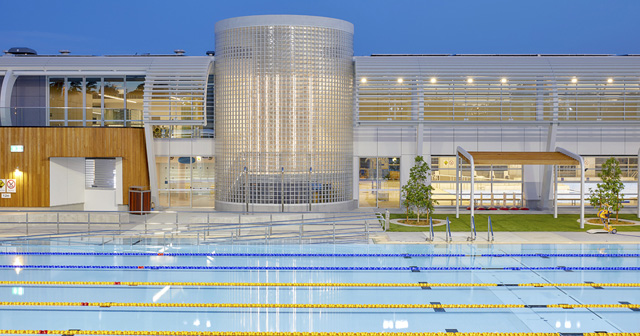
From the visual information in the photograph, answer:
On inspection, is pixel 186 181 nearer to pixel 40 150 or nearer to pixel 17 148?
pixel 40 150

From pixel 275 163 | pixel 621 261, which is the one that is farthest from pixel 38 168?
pixel 621 261

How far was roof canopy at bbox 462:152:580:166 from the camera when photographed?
75.2 ft

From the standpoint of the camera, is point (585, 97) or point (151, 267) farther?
point (585, 97)

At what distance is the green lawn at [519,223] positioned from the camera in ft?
71.3

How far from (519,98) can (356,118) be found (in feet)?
23.3

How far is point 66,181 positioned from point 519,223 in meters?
19.1

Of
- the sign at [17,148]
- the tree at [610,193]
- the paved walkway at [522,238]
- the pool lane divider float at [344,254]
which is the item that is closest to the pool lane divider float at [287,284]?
the pool lane divider float at [344,254]

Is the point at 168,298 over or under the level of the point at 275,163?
under

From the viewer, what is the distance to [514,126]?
27.2m

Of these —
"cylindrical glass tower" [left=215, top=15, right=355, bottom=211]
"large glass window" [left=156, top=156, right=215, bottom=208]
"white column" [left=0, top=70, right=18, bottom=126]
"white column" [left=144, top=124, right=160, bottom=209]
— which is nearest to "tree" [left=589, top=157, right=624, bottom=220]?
"cylindrical glass tower" [left=215, top=15, right=355, bottom=211]

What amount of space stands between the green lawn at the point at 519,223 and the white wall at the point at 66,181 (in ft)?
46.5

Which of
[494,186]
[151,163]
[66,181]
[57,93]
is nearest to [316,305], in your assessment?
[151,163]

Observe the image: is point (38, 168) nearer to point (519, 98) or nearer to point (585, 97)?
point (519, 98)

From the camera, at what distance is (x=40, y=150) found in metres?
25.8
